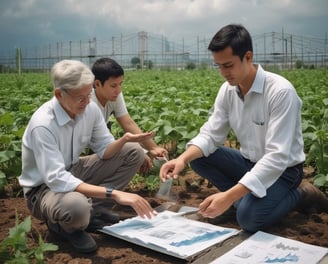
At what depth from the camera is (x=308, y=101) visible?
6203 millimetres

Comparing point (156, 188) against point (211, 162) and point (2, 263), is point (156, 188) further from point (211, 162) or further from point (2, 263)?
point (2, 263)

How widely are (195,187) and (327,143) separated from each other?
1126 millimetres

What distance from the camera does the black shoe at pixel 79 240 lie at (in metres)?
2.43

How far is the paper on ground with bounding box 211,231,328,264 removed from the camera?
2172mm

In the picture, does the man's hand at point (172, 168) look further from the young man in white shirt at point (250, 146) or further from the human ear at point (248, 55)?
the human ear at point (248, 55)

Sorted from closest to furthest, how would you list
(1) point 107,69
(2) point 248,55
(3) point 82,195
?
(3) point 82,195, (2) point 248,55, (1) point 107,69

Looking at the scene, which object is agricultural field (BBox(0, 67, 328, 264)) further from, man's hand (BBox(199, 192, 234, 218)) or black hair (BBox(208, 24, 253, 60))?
black hair (BBox(208, 24, 253, 60))

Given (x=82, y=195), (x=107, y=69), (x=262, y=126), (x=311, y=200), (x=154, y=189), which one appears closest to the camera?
(x=82, y=195)

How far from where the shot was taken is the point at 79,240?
8.07 feet

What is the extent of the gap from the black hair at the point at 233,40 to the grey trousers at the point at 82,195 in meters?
0.95

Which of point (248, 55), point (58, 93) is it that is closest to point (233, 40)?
point (248, 55)

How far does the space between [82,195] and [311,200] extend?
5.04 feet

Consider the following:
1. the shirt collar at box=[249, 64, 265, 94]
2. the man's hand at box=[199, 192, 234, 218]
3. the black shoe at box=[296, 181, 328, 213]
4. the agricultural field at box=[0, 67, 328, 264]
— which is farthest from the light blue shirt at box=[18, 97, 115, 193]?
the black shoe at box=[296, 181, 328, 213]

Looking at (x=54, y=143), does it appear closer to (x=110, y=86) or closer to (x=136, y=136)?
(x=136, y=136)
